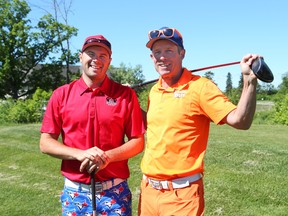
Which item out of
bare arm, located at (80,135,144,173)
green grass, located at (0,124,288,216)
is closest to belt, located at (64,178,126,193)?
bare arm, located at (80,135,144,173)

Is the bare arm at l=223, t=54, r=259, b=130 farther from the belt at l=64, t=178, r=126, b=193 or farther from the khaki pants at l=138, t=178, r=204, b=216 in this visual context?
the belt at l=64, t=178, r=126, b=193

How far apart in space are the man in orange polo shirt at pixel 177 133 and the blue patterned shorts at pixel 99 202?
208mm

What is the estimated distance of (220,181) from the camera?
6023 mm

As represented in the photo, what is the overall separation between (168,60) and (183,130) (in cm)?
54

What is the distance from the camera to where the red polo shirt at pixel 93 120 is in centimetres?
281

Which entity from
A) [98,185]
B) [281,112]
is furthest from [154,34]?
[281,112]

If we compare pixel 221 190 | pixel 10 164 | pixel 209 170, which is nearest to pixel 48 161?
pixel 10 164

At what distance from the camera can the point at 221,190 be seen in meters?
5.73

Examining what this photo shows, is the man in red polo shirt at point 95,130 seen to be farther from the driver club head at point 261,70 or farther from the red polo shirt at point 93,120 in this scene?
the driver club head at point 261,70

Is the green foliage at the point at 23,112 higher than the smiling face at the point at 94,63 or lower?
lower

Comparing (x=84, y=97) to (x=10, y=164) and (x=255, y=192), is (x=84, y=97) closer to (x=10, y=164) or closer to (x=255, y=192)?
(x=255, y=192)

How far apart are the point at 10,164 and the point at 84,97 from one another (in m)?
6.84

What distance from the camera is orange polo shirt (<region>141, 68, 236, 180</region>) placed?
9.05 feet

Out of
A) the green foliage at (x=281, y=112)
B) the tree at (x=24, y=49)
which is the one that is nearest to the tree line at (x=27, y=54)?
the tree at (x=24, y=49)
